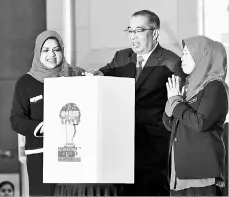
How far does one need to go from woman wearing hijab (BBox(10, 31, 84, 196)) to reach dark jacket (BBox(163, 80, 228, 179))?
1.80 ft

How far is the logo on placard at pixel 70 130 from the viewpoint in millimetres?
1932

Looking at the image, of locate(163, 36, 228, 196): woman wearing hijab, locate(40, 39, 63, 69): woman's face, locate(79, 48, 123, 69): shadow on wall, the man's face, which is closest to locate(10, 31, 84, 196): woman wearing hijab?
locate(40, 39, 63, 69): woman's face

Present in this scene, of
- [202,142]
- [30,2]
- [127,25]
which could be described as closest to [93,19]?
[127,25]

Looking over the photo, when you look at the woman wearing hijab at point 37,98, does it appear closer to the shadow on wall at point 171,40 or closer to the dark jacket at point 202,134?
the shadow on wall at point 171,40

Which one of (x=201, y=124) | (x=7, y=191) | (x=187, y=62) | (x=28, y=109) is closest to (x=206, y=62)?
(x=187, y=62)

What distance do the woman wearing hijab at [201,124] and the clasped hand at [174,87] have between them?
3cm

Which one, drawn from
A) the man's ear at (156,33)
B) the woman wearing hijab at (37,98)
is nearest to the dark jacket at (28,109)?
the woman wearing hijab at (37,98)

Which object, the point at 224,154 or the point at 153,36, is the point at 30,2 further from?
the point at 224,154

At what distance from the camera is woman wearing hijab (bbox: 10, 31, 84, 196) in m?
2.30

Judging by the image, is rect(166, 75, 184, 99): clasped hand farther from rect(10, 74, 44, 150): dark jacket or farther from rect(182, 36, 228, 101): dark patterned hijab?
rect(10, 74, 44, 150): dark jacket

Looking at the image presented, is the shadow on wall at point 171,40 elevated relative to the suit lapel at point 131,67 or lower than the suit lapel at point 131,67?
elevated

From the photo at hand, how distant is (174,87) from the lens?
83.7 inches

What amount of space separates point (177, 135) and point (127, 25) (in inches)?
27.0

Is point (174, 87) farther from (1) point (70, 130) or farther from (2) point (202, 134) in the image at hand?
(1) point (70, 130)
